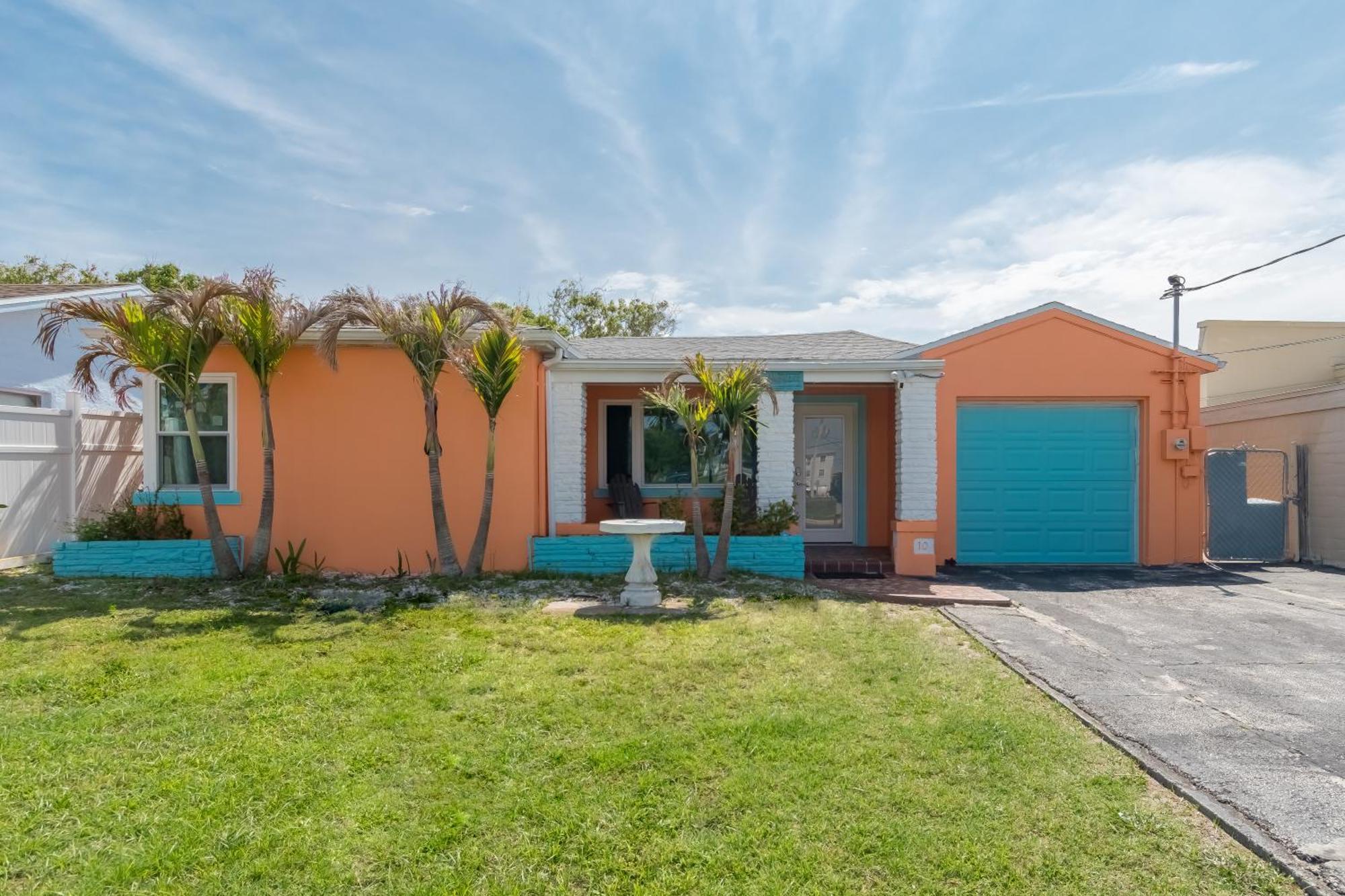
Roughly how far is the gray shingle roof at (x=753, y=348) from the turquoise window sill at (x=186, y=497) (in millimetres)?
4747

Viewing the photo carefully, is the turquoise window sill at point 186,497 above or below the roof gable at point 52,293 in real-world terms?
below

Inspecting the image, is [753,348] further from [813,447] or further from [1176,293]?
[1176,293]

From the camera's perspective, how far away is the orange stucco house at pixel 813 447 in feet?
29.8

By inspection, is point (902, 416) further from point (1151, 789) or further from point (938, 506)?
point (1151, 789)

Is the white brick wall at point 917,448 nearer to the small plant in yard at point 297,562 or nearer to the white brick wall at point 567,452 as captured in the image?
the white brick wall at point 567,452

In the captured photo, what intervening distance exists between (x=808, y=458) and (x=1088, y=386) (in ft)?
13.8

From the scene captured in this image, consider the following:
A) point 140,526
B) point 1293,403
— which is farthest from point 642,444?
→ point 1293,403

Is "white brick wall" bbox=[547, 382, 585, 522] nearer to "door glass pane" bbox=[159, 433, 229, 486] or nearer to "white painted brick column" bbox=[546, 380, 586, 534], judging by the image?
"white painted brick column" bbox=[546, 380, 586, 534]

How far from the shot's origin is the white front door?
1172cm

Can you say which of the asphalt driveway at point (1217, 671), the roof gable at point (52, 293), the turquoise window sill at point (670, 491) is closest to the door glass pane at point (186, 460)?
the roof gable at point (52, 293)

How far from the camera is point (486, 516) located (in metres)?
8.62

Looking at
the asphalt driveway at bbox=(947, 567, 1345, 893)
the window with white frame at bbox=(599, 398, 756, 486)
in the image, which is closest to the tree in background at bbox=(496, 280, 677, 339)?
the window with white frame at bbox=(599, 398, 756, 486)

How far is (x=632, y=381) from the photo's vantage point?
31.8 ft

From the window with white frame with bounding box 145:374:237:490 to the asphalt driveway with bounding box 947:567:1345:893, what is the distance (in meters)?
8.83
